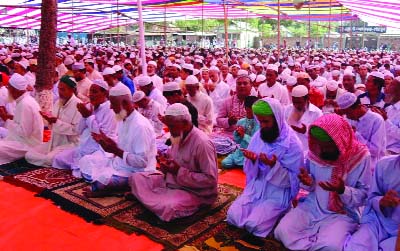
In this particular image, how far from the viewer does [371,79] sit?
538 cm

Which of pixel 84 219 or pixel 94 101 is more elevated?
pixel 94 101

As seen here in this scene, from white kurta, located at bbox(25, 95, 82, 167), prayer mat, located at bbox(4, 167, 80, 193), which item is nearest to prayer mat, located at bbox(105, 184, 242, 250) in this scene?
prayer mat, located at bbox(4, 167, 80, 193)

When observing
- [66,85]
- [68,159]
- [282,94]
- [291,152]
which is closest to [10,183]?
[68,159]

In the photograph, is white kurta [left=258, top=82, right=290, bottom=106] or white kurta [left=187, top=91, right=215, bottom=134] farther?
white kurta [left=258, top=82, right=290, bottom=106]

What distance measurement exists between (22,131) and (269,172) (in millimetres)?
3224

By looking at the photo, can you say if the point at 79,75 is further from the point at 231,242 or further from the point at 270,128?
the point at 231,242

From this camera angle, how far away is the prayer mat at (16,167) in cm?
485

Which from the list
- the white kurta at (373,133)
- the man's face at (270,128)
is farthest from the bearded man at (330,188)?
the white kurta at (373,133)

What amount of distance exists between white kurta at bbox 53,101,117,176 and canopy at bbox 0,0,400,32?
551 centimetres

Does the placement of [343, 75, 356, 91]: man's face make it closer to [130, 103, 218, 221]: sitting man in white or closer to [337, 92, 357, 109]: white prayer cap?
[337, 92, 357, 109]: white prayer cap

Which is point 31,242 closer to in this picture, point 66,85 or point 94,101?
point 94,101

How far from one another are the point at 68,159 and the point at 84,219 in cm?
142

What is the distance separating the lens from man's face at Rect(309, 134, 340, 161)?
2.92 m

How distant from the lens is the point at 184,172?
140 inches
